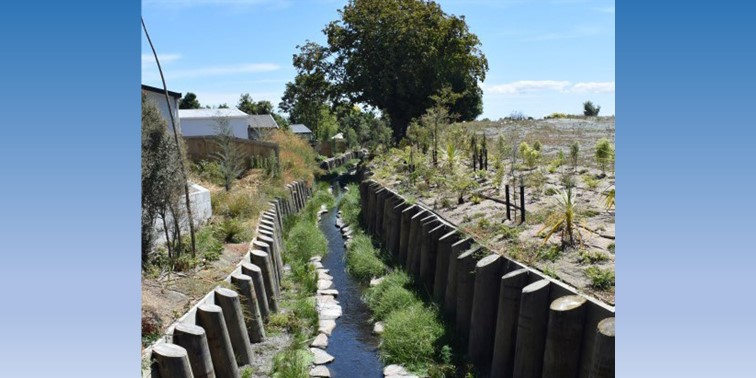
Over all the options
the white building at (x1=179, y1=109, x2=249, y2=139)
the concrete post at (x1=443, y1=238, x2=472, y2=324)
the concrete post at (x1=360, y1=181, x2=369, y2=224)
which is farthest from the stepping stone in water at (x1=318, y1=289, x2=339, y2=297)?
the white building at (x1=179, y1=109, x2=249, y2=139)

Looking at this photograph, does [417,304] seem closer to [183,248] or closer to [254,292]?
[254,292]

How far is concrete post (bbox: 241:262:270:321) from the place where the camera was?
1091cm

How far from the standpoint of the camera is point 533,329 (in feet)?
24.3

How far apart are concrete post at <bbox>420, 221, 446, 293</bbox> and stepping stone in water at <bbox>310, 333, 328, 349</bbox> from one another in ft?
7.66

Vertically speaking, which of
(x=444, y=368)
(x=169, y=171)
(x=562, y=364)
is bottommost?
(x=444, y=368)

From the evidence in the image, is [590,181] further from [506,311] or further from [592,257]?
[506,311]

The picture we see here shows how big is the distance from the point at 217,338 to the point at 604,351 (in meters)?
4.67

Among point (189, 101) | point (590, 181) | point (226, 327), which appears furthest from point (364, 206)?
point (189, 101)

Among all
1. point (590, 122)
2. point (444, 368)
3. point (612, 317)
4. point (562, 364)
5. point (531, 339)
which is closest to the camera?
point (612, 317)

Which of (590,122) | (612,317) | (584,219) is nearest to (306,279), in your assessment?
(584,219)

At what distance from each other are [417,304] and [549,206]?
2.99 meters

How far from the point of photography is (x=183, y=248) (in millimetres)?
11070

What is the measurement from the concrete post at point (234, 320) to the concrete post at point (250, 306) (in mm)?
734

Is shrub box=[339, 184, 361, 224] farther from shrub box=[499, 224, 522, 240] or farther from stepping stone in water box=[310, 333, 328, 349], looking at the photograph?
shrub box=[499, 224, 522, 240]
